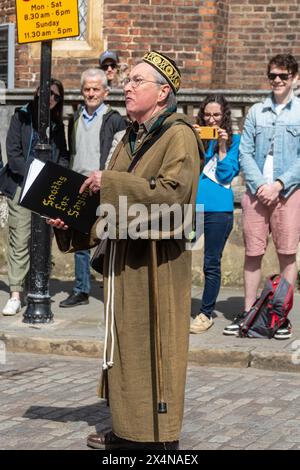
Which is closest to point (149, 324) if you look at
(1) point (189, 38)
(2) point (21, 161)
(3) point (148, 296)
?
(3) point (148, 296)

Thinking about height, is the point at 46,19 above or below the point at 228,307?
above

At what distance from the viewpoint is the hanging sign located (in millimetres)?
8688

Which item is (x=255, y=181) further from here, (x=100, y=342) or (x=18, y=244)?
(x=18, y=244)

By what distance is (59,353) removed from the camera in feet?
27.8

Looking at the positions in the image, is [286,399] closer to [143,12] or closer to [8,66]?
[143,12]

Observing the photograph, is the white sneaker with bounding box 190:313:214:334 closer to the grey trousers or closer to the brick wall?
the grey trousers

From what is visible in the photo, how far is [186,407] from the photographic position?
685cm

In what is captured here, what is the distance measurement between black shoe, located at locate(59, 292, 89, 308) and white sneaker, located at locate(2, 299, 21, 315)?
445 millimetres

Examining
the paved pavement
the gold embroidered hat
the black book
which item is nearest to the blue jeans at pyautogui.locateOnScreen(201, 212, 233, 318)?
the paved pavement

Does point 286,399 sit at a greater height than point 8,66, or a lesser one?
lesser

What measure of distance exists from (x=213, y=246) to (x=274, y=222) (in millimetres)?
542

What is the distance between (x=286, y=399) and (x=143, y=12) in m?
7.18

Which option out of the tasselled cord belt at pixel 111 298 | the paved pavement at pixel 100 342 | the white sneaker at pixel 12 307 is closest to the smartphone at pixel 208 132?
the paved pavement at pixel 100 342
